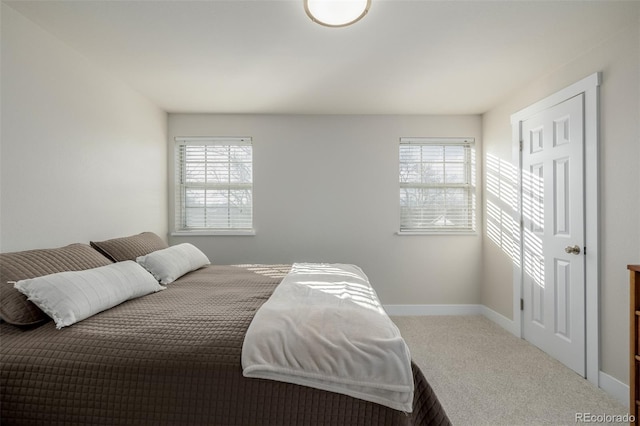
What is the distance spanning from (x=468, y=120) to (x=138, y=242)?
149 inches

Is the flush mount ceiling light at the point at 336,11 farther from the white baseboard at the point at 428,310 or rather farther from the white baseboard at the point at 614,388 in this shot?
the white baseboard at the point at 428,310

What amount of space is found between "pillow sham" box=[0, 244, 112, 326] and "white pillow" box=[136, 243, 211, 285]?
0.93 ft

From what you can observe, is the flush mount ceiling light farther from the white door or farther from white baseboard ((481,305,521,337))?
white baseboard ((481,305,521,337))

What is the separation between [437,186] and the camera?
3818mm

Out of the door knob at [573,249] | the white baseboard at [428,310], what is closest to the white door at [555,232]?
the door knob at [573,249]

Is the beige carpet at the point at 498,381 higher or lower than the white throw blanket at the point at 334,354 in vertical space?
lower

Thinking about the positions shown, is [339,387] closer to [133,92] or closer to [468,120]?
[133,92]

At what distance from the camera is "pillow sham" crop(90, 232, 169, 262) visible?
7.56ft

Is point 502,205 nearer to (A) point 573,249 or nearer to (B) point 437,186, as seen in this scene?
(B) point 437,186

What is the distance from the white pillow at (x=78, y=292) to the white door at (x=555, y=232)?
314 centimetres

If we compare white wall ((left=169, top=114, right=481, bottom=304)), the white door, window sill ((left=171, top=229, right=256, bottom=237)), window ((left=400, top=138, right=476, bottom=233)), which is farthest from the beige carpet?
window sill ((left=171, top=229, right=256, bottom=237))

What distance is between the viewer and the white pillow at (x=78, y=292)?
4.72ft

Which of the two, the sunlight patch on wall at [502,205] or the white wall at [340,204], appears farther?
the white wall at [340,204]

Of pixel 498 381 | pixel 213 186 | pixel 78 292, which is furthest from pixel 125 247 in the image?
pixel 498 381
